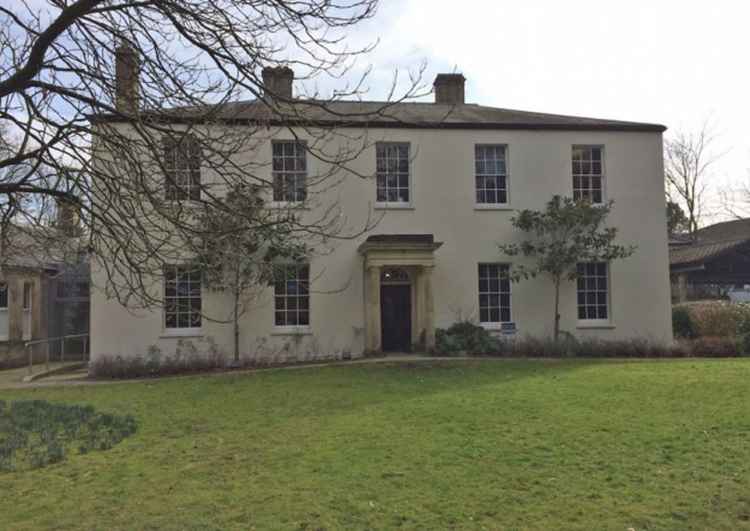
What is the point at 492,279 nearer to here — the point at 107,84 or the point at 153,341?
the point at 153,341

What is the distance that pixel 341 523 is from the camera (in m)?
4.95

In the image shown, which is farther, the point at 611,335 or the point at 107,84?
the point at 611,335

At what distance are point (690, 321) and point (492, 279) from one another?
7.85 m

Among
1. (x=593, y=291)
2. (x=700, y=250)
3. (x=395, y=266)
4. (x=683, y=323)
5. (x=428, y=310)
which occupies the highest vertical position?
(x=700, y=250)

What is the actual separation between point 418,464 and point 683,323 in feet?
62.4

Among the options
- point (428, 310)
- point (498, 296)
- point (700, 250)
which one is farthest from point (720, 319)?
point (700, 250)

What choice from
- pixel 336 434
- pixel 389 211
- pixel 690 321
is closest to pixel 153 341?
pixel 389 211

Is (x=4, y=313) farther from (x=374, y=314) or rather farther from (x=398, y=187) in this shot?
(x=398, y=187)

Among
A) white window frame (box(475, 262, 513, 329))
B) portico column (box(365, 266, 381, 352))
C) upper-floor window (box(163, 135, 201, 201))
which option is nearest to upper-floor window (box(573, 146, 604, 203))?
white window frame (box(475, 262, 513, 329))

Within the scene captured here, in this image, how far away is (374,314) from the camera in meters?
18.3

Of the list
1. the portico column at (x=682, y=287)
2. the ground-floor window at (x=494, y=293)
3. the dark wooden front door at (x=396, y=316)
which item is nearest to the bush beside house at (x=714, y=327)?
the ground-floor window at (x=494, y=293)

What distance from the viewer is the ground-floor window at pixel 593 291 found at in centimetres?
1997

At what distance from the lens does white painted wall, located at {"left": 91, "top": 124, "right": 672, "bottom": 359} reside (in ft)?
60.8

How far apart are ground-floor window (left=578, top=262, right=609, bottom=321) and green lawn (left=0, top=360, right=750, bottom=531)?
26.8 feet
